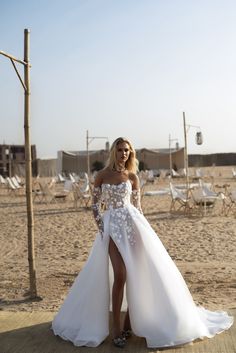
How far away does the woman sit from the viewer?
332 cm

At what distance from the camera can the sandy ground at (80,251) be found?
490cm

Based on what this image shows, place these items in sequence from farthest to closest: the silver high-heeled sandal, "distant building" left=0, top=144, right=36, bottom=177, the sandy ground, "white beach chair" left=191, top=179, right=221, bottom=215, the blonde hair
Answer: "distant building" left=0, top=144, right=36, bottom=177
"white beach chair" left=191, top=179, right=221, bottom=215
the sandy ground
the blonde hair
the silver high-heeled sandal

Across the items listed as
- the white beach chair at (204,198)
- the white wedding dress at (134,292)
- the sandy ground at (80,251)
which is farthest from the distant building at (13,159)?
the white wedding dress at (134,292)

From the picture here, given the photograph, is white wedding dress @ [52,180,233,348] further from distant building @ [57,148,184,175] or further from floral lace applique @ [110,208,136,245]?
distant building @ [57,148,184,175]

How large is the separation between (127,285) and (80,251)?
13.5ft

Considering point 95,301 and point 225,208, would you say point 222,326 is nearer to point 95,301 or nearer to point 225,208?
point 95,301

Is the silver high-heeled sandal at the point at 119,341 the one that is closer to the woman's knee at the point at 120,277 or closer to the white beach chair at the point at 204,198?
the woman's knee at the point at 120,277

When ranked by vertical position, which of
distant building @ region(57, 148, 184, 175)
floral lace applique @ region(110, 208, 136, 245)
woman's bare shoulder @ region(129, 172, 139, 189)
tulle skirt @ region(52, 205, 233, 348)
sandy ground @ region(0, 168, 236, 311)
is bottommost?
sandy ground @ region(0, 168, 236, 311)

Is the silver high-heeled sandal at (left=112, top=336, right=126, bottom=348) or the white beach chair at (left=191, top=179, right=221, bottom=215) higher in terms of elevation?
the white beach chair at (left=191, top=179, right=221, bottom=215)

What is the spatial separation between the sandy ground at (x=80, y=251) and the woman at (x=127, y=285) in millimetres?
1041

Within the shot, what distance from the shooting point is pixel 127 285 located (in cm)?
333

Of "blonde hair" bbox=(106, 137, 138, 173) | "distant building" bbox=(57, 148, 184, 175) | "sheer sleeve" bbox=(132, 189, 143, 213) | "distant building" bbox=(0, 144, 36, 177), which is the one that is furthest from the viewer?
"distant building" bbox=(0, 144, 36, 177)

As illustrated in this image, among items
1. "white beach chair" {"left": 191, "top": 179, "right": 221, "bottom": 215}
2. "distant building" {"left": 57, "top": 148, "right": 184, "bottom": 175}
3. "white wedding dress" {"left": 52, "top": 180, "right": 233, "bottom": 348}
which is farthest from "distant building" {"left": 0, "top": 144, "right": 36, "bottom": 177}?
"white wedding dress" {"left": 52, "top": 180, "right": 233, "bottom": 348}

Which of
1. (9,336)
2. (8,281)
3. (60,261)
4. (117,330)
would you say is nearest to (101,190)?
(117,330)
